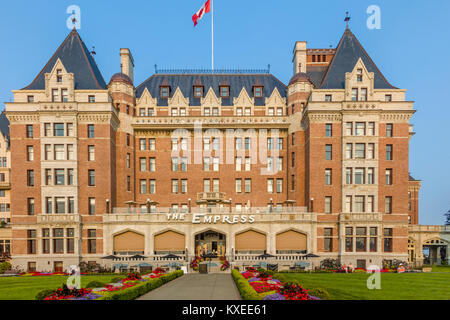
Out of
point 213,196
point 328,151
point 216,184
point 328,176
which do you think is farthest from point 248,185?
point 328,151

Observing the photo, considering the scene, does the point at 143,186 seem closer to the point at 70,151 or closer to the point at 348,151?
the point at 70,151

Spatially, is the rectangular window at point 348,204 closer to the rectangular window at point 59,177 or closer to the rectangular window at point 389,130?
the rectangular window at point 389,130

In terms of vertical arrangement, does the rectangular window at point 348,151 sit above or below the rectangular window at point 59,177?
above

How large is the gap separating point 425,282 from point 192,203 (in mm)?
→ 32559

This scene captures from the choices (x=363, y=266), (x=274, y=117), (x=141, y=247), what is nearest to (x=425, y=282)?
(x=363, y=266)

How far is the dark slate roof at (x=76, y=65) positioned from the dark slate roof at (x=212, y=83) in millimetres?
9020

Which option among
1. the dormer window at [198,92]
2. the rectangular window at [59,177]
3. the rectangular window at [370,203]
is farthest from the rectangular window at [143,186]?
the rectangular window at [370,203]

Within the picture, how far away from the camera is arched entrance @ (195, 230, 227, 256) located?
157 ft

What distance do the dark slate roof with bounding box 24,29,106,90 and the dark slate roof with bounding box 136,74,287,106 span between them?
9020 mm

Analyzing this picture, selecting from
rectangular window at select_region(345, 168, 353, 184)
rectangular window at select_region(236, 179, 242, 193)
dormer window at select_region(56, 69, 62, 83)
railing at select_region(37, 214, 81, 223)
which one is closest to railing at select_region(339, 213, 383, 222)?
rectangular window at select_region(345, 168, 353, 184)

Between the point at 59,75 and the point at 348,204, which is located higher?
the point at 59,75

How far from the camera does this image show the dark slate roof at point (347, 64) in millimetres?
48562

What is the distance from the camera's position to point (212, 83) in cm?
5803

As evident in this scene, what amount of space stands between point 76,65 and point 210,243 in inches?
1288
